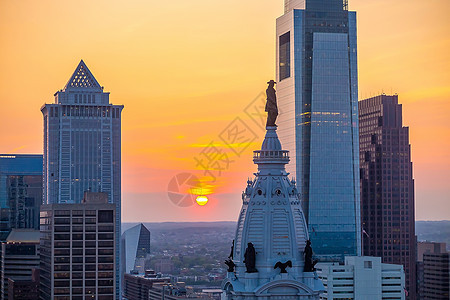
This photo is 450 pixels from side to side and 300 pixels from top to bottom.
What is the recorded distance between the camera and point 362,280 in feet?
566

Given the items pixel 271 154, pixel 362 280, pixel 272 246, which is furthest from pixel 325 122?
pixel 272 246

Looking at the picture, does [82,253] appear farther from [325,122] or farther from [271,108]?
[271,108]

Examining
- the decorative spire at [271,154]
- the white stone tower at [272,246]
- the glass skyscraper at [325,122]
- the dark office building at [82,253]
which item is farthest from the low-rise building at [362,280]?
the white stone tower at [272,246]

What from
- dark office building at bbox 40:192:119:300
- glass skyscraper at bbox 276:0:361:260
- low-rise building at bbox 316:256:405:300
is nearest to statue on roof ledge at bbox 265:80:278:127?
dark office building at bbox 40:192:119:300

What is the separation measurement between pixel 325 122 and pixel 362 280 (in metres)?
36.2

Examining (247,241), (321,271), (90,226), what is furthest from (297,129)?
(247,241)

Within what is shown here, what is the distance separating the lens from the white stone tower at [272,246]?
70.3 m

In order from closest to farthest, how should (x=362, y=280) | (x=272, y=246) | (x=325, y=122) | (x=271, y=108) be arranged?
(x=272, y=246)
(x=271, y=108)
(x=362, y=280)
(x=325, y=122)

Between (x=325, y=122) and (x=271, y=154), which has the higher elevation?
(x=325, y=122)

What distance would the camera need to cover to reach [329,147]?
19525 cm

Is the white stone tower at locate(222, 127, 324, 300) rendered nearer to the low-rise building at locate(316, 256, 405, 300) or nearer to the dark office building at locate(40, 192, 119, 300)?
the dark office building at locate(40, 192, 119, 300)

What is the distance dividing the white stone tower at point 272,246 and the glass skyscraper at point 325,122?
120908 millimetres

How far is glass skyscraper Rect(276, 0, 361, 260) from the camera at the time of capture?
7633 inches

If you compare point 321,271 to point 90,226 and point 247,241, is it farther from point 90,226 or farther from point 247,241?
point 247,241
